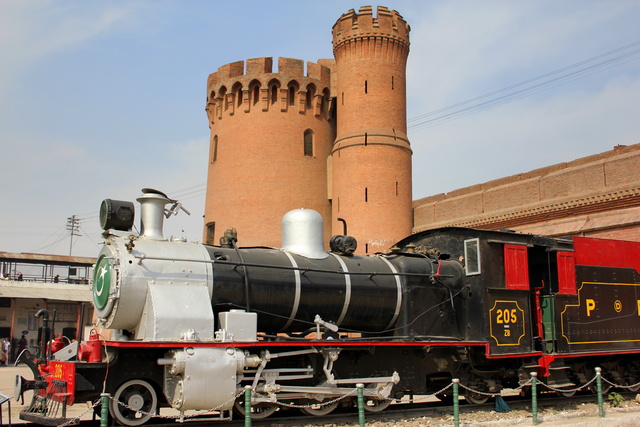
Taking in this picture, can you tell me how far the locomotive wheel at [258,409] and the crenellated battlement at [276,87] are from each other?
22596 mm

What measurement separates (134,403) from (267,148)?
22.3 m

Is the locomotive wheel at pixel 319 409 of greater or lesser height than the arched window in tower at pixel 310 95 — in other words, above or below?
below

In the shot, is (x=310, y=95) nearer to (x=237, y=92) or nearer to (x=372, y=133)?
(x=237, y=92)

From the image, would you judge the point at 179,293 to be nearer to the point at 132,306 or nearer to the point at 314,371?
the point at 132,306

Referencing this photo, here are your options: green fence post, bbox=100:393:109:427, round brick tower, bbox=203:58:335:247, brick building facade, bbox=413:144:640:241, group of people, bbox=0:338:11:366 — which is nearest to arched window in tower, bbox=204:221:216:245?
round brick tower, bbox=203:58:335:247

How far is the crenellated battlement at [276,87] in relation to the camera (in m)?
30.5

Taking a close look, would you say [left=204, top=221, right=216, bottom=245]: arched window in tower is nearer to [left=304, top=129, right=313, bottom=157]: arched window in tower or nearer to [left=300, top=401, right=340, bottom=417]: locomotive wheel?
[left=304, top=129, right=313, bottom=157]: arched window in tower

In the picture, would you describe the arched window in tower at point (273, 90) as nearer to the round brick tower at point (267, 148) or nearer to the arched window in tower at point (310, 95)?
the round brick tower at point (267, 148)

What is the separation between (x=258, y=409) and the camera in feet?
30.4

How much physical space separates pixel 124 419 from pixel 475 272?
6.21 metres

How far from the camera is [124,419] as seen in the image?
809 centimetres

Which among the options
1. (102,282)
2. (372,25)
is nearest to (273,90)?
(372,25)

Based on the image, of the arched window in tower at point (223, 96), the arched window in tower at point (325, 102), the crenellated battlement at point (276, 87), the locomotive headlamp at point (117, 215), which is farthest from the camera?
the arched window in tower at point (223, 96)

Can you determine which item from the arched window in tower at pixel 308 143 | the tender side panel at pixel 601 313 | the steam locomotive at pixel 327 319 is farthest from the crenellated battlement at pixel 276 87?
the tender side panel at pixel 601 313
